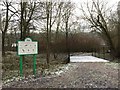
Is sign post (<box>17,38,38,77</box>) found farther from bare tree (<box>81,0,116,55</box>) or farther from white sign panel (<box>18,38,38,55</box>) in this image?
bare tree (<box>81,0,116,55</box>)

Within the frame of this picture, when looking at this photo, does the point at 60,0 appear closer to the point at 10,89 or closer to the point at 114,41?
the point at 114,41

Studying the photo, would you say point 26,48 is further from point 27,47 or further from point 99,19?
point 99,19

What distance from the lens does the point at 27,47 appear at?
4.96 metres

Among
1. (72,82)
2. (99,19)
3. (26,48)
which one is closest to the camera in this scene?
(72,82)

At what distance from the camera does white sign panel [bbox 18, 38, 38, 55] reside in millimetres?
4781

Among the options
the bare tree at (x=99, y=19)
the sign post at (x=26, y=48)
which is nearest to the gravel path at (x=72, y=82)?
the sign post at (x=26, y=48)

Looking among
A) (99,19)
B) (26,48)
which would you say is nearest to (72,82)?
(26,48)

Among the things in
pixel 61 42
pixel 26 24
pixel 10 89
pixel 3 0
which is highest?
pixel 3 0

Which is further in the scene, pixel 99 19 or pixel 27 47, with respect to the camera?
pixel 99 19

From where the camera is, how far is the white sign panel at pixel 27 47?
4.78 meters

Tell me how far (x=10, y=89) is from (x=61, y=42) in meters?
8.54

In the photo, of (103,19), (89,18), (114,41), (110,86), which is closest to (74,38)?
(89,18)

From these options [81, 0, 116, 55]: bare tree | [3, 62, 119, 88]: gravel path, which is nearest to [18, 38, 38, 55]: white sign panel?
[3, 62, 119, 88]: gravel path

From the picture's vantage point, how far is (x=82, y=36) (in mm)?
16391
